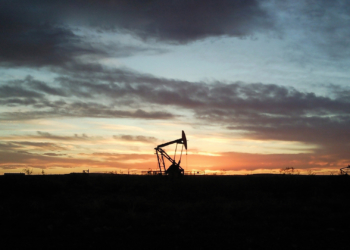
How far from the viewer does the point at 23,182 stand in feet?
68.4

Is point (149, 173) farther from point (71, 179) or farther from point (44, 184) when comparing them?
point (44, 184)

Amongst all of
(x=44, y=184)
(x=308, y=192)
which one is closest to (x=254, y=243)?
(x=308, y=192)

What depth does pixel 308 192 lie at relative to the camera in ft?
69.8

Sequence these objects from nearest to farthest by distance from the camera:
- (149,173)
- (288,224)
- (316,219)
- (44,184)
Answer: (288,224), (316,219), (44,184), (149,173)

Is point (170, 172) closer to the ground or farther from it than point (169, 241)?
farther from it

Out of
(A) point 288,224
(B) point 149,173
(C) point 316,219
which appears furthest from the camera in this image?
(B) point 149,173

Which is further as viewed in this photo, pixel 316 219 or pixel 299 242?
pixel 316 219

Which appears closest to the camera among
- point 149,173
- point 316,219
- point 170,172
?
A: point 316,219

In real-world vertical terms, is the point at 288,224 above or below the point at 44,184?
below

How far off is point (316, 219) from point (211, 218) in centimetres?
Result: 441

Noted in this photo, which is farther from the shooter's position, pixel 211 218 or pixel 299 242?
pixel 211 218

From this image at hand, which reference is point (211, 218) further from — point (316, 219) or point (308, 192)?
point (308, 192)

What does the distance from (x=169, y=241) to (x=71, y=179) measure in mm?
16325

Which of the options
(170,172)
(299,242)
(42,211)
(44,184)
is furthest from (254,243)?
(170,172)
